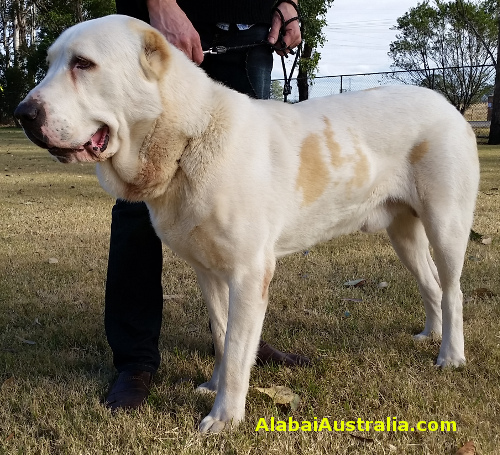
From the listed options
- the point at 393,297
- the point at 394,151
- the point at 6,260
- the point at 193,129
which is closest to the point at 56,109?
the point at 193,129

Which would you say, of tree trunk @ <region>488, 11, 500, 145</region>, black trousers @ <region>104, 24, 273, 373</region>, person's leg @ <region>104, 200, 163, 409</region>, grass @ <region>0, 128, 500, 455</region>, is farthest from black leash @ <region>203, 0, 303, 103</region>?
tree trunk @ <region>488, 11, 500, 145</region>

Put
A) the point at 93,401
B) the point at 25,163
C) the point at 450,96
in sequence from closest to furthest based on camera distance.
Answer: the point at 93,401 < the point at 25,163 < the point at 450,96

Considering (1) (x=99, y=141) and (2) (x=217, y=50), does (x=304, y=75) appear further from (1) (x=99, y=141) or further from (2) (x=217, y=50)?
(1) (x=99, y=141)

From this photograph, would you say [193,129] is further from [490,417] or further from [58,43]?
[490,417]

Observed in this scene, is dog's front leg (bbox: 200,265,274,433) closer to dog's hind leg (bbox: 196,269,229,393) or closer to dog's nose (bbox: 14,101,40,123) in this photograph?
dog's hind leg (bbox: 196,269,229,393)

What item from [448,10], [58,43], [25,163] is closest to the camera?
[58,43]

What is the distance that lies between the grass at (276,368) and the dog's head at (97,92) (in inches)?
43.2

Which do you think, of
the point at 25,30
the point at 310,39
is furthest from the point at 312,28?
the point at 25,30

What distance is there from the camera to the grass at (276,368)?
2.26m

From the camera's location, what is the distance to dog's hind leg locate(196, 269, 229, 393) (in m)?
2.70

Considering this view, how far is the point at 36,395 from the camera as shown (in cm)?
263

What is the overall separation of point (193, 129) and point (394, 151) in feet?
3.57

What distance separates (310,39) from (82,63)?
2541 cm

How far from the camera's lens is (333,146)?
272 cm
